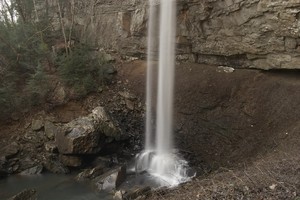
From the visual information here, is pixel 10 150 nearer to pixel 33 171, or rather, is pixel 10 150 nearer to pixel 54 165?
pixel 33 171

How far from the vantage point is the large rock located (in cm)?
1223

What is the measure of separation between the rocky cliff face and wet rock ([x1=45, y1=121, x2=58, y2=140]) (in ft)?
18.1

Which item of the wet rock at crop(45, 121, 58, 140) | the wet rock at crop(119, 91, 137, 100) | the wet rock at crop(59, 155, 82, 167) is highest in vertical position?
the wet rock at crop(119, 91, 137, 100)

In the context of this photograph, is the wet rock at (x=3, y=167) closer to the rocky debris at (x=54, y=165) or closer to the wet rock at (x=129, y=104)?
the rocky debris at (x=54, y=165)

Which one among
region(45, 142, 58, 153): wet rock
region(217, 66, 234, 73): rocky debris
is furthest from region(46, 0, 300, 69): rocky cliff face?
region(45, 142, 58, 153): wet rock

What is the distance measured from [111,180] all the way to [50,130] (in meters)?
4.22

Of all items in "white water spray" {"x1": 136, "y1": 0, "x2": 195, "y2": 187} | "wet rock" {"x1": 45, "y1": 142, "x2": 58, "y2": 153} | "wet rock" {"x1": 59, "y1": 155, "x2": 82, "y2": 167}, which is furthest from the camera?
"wet rock" {"x1": 45, "y1": 142, "x2": 58, "y2": 153}

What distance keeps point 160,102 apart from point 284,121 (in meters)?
5.19

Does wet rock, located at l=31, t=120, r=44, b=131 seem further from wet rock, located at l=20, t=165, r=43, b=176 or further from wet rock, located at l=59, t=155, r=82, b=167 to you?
wet rock, located at l=59, t=155, r=82, b=167

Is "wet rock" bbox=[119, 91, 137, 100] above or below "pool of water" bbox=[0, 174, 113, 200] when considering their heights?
above

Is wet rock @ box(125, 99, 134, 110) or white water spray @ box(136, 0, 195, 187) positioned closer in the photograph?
white water spray @ box(136, 0, 195, 187)

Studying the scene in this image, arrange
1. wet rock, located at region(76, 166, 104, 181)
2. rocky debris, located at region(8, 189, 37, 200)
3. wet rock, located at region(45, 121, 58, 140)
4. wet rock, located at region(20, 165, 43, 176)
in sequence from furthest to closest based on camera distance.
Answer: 1. wet rock, located at region(45, 121, 58, 140)
2. wet rock, located at region(20, 165, 43, 176)
3. wet rock, located at region(76, 166, 104, 181)
4. rocky debris, located at region(8, 189, 37, 200)

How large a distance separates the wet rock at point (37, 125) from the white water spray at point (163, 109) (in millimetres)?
4377

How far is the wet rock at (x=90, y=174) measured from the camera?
38.4ft
